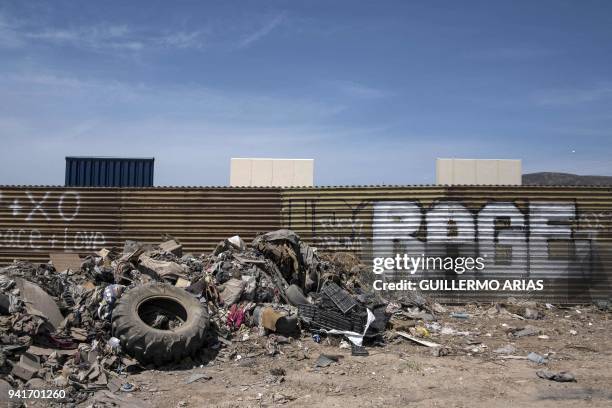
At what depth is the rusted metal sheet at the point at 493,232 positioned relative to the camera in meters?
12.0

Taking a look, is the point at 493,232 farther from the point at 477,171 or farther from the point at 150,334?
the point at 150,334

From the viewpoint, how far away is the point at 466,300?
12.0 meters

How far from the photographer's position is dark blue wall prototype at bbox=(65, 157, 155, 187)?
16594mm

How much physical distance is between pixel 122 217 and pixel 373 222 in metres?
5.86

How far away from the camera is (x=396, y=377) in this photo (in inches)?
282

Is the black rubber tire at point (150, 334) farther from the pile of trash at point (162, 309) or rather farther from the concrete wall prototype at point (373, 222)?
the concrete wall prototype at point (373, 222)

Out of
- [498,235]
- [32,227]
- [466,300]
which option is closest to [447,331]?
[466,300]

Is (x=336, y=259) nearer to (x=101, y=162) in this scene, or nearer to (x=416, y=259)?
(x=416, y=259)

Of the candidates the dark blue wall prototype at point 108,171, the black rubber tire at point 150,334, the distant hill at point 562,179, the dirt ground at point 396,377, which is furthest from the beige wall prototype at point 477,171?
the black rubber tire at point 150,334

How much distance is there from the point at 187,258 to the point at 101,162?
7.06 meters

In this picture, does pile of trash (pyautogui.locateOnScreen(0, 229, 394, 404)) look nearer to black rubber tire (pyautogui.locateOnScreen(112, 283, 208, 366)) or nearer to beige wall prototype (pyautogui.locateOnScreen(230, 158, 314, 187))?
black rubber tire (pyautogui.locateOnScreen(112, 283, 208, 366))

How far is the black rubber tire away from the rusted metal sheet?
497cm

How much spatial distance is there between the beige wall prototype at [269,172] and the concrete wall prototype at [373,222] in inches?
158

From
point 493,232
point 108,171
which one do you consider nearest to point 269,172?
point 108,171
